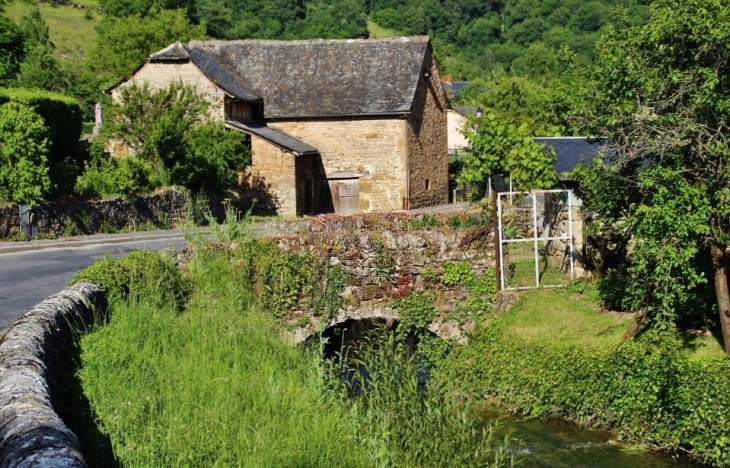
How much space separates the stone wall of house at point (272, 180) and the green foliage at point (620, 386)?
18.6 metres

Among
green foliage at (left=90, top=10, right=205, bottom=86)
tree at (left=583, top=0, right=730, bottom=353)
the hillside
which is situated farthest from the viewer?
the hillside

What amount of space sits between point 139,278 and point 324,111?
78.2 ft

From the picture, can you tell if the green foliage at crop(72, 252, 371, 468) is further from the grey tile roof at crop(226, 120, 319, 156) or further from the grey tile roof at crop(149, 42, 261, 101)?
the grey tile roof at crop(149, 42, 261, 101)

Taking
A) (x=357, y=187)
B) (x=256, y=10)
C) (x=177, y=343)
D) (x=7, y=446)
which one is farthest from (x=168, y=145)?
(x=256, y=10)

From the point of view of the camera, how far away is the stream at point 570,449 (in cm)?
1198

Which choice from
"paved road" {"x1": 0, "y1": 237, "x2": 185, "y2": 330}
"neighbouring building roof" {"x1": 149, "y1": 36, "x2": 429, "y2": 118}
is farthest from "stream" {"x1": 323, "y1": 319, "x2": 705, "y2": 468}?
"neighbouring building roof" {"x1": 149, "y1": 36, "x2": 429, "y2": 118}

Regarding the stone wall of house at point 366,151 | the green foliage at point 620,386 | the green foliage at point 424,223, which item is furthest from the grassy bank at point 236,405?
the stone wall of house at point 366,151

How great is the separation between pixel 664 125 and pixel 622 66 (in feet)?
3.72

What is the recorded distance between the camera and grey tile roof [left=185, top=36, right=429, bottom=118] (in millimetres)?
35969

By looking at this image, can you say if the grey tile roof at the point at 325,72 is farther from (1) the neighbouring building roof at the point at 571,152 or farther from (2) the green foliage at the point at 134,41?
(1) the neighbouring building roof at the point at 571,152

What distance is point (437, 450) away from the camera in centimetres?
814

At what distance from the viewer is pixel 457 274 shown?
16.6m

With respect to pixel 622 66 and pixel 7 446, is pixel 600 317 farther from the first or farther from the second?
pixel 7 446

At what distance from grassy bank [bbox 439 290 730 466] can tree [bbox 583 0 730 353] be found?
65 centimetres
